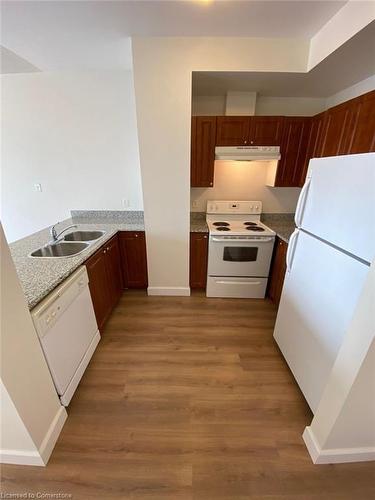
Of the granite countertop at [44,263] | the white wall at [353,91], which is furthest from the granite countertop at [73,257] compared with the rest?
the white wall at [353,91]

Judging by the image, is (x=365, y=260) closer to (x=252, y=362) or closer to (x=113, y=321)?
(x=252, y=362)

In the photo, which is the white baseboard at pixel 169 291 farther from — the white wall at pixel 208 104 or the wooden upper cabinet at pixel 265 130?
the white wall at pixel 208 104

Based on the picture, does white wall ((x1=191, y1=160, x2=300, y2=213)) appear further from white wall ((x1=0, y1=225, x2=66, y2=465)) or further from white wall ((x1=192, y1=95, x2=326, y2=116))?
white wall ((x1=0, y1=225, x2=66, y2=465))

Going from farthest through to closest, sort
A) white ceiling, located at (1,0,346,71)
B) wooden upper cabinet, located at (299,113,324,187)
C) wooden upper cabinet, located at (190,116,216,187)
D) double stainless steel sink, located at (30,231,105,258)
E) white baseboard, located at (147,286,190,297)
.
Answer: white baseboard, located at (147,286,190,297), wooden upper cabinet, located at (190,116,216,187), wooden upper cabinet, located at (299,113,324,187), double stainless steel sink, located at (30,231,105,258), white ceiling, located at (1,0,346,71)

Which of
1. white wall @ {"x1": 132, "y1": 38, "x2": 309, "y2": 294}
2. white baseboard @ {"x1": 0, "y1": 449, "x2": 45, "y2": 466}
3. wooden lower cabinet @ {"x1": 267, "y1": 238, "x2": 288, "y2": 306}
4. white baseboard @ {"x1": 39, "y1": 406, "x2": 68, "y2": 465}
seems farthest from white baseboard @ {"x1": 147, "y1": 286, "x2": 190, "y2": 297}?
white baseboard @ {"x1": 0, "y1": 449, "x2": 45, "y2": 466}

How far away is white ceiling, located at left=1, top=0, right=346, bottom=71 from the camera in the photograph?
1.48m

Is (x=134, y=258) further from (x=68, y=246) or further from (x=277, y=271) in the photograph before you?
(x=277, y=271)

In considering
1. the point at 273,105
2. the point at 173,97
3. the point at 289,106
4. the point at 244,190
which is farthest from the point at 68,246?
the point at 289,106

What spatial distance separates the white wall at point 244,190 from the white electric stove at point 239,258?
0.38m

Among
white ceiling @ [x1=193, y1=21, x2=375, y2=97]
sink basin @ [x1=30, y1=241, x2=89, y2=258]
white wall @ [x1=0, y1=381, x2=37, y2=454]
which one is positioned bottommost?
white wall @ [x1=0, y1=381, x2=37, y2=454]

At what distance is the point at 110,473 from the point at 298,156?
3.32 m

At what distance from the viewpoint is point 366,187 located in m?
1.05

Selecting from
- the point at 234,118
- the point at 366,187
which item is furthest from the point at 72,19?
the point at 366,187

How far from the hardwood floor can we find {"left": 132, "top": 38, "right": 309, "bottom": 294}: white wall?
4.31 feet
